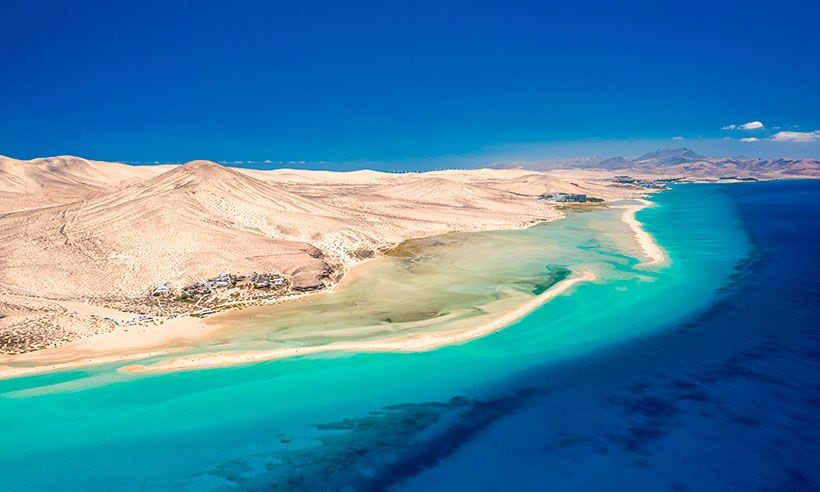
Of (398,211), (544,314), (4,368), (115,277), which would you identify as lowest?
(544,314)

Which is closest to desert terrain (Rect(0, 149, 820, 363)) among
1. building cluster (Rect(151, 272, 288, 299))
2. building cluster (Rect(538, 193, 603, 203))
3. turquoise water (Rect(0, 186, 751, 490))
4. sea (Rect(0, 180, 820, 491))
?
building cluster (Rect(151, 272, 288, 299))

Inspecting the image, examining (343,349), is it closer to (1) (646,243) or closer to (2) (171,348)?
(2) (171,348)

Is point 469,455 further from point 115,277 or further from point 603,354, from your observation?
point 115,277

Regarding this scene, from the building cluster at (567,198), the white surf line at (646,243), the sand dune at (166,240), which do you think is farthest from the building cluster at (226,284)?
the building cluster at (567,198)

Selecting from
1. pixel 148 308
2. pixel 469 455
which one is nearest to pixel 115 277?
pixel 148 308

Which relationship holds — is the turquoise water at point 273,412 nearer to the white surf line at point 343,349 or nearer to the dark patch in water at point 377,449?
the dark patch in water at point 377,449

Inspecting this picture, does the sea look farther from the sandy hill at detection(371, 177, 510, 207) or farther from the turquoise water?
the sandy hill at detection(371, 177, 510, 207)

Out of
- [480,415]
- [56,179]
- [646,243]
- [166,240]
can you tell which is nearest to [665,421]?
[480,415]
